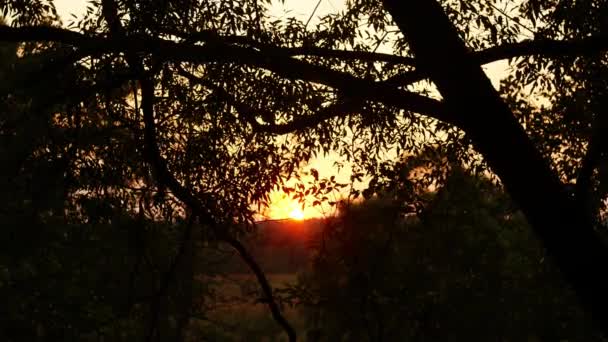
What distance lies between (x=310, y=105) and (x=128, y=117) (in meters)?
2.86

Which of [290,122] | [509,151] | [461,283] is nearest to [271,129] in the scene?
[290,122]

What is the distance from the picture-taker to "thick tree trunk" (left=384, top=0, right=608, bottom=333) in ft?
15.0

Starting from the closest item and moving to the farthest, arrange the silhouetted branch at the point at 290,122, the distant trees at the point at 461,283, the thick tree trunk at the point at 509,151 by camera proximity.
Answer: the thick tree trunk at the point at 509,151, the silhouetted branch at the point at 290,122, the distant trees at the point at 461,283

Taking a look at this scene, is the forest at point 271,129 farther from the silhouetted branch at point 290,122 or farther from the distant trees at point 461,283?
the distant trees at point 461,283

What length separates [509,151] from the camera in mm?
4699

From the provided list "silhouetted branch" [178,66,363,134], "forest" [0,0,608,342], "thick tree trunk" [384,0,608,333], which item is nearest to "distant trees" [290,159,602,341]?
"forest" [0,0,608,342]

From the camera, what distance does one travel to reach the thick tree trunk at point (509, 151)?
15.0 feet

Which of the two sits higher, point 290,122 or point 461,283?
point 290,122

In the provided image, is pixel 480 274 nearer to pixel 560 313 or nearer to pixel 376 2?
pixel 560 313

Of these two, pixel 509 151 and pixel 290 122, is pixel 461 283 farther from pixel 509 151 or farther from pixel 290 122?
pixel 509 151

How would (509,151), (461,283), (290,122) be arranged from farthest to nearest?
(461,283)
(290,122)
(509,151)

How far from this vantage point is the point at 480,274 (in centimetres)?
3281

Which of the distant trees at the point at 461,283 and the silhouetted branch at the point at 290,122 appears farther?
the distant trees at the point at 461,283

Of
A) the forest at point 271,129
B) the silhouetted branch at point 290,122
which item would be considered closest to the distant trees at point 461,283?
the forest at point 271,129
